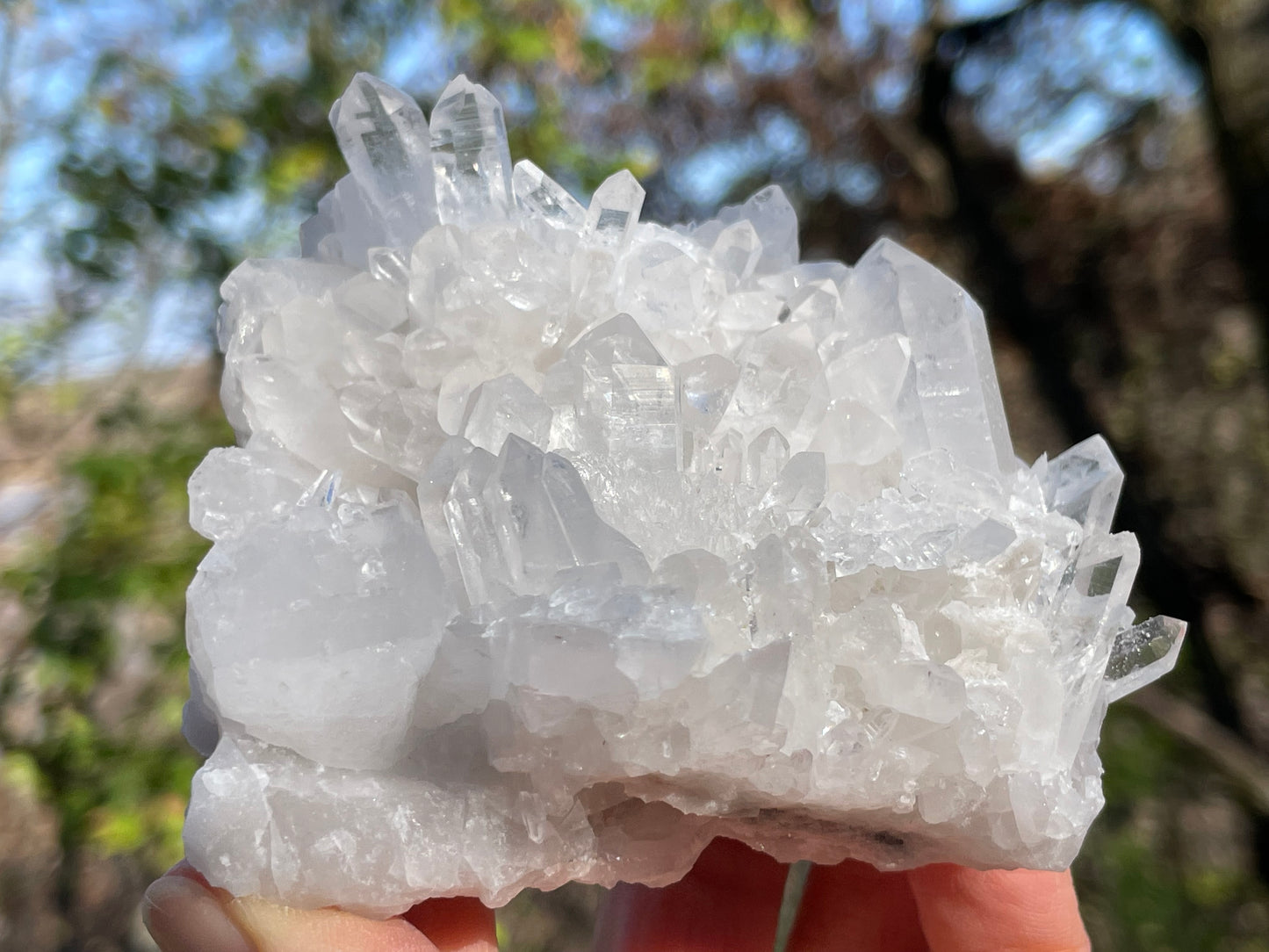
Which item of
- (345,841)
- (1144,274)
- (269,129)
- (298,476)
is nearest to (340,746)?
(345,841)

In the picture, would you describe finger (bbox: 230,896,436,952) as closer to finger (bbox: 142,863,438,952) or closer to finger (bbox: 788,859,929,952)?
finger (bbox: 142,863,438,952)

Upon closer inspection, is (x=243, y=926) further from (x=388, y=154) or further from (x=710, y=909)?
(x=388, y=154)

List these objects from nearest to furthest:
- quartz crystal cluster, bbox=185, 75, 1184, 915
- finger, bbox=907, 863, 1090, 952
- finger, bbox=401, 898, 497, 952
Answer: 1. quartz crystal cluster, bbox=185, 75, 1184, 915
2. finger, bbox=401, 898, 497, 952
3. finger, bbox=907, 863, 1090, 952

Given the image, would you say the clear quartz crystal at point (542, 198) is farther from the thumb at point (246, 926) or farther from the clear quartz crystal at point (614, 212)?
the thumb at point (246, 926)

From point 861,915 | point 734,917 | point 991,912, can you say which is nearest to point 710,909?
point 734,917

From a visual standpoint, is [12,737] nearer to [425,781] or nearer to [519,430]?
[425,781]

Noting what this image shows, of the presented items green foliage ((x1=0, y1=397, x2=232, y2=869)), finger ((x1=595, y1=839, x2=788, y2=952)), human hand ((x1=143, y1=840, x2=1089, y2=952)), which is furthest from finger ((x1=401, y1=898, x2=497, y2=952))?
green foliage ((x1=0, y1=397, x2=232, y2=869))

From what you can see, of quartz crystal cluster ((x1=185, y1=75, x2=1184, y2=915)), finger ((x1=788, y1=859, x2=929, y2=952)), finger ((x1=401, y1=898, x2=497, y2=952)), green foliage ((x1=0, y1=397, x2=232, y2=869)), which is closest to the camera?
quartz crystal cluster ((x1=185, y1=75, x2=1184, y2=915))
